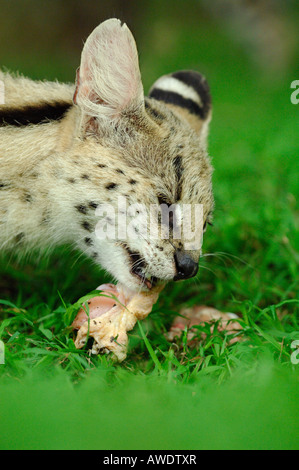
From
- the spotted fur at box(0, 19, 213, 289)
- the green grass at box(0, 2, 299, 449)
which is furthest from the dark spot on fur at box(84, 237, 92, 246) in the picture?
the green grass at box(0, 2, 299, 449)

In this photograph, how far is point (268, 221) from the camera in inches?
209

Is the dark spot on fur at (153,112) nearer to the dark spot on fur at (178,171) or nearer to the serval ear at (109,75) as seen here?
the serval ear at (109,75)

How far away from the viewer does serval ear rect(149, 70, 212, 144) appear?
443 cm

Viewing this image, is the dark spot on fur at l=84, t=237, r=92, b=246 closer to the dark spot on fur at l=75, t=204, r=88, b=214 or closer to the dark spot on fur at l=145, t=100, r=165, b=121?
the dark spot on fur at l=75, t=204, r=88, b=214

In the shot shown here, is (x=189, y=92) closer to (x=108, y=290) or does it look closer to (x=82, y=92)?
(x=82, y=92)

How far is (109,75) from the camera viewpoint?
347 centimetres

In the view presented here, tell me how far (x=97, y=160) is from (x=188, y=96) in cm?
129

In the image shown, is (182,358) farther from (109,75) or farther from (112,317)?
(109,75)

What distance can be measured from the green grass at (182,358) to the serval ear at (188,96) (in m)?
1.17

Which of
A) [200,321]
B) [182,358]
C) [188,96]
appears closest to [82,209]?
[182,358]

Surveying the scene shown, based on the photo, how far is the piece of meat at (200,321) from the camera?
12.8 feet

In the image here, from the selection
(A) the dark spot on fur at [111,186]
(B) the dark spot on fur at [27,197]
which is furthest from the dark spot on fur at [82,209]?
(B) the dark spot on fur at [27,197]
